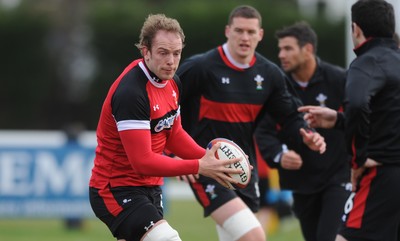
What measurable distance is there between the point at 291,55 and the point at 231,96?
1.13m

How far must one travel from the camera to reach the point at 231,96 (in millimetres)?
8242

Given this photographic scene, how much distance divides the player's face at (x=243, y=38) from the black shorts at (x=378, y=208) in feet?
6.11

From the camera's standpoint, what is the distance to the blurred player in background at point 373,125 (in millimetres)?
6688

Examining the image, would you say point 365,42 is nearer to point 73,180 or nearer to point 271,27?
point 73,180

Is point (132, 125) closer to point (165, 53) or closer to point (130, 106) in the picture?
point (130, 106)

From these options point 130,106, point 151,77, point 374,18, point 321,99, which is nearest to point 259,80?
point 321,99

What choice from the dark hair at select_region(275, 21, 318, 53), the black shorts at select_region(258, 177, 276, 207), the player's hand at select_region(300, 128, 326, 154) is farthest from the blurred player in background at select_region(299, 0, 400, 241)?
the black shorts at select_region(258, 177, 276, 207)

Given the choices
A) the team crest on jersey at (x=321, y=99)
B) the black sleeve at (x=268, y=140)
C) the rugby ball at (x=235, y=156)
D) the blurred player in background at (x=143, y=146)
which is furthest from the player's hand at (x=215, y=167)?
the team crest on jersey at (x=321, y=99)

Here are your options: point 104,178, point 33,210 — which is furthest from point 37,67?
point 104,178

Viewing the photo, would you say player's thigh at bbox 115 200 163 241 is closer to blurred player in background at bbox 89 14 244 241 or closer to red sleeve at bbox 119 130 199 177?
blurred player in background at bbox 89 14 244 241

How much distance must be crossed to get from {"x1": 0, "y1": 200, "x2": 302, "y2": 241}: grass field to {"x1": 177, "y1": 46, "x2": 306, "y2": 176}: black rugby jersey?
16.9ft

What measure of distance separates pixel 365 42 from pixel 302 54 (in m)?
2.11

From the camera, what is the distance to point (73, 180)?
49.0 feet

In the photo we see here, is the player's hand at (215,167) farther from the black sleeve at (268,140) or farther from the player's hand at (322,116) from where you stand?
the black sleeve at (268,140)
